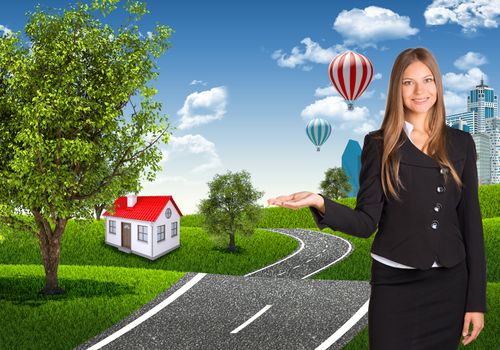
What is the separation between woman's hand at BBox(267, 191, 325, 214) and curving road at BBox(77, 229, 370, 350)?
982 cm

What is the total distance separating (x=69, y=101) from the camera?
58.5 ft

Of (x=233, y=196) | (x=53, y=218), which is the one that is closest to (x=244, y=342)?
(x=53, y=218)

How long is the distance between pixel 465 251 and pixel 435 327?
2.25ft

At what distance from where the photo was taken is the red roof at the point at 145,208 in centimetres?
3161

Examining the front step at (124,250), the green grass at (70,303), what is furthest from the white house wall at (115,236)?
the green grass at (70,303)

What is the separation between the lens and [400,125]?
4.20 metres

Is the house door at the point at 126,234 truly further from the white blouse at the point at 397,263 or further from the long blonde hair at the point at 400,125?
the long blonde hair at the point at 400,125

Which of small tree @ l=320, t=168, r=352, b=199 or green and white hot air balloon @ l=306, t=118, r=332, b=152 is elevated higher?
green and white hot air balloon @ l=306, t=118, r=332, b=152

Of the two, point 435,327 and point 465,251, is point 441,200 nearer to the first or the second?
point 465,251

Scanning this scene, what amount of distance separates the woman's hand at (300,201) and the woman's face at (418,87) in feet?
4.05

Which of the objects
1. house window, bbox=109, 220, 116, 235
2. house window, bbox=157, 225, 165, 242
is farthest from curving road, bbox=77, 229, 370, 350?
house window, bbox=109, 220, 116, 235

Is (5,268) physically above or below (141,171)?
below

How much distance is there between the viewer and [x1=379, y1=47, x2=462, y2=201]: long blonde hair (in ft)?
13.7

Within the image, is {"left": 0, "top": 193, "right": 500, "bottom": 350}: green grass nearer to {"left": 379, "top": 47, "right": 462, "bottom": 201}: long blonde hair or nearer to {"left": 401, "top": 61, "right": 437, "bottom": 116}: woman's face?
{"left": 379, "top": 47, "right": 462, "bottom": 201}: long blonde hair
